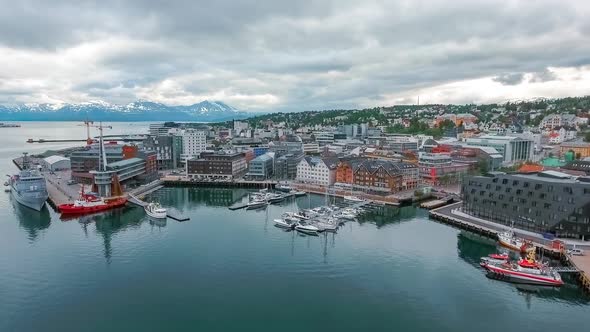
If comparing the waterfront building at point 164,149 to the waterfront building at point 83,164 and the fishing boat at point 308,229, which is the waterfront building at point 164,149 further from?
the fishing boat at point 308,229

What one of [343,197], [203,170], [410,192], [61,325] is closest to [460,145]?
[410,192]

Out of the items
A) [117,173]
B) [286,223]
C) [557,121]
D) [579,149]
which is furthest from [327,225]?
[557,121]

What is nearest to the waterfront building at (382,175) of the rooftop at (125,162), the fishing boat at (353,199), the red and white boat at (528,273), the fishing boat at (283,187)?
the fishing boat at (353,199)

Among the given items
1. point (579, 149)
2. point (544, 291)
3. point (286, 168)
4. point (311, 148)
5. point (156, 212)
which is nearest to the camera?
point (544, 291)

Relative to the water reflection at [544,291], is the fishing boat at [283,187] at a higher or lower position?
higher

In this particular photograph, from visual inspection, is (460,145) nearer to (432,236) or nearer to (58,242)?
(432,236)

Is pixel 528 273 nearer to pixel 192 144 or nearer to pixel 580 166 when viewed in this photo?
pixel 580 166

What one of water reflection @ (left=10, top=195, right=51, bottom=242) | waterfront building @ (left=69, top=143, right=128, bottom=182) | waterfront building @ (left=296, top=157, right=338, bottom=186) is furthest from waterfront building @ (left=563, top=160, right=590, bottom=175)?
waterfront building @ (left=69, top=143, right=128, bottom=182)
